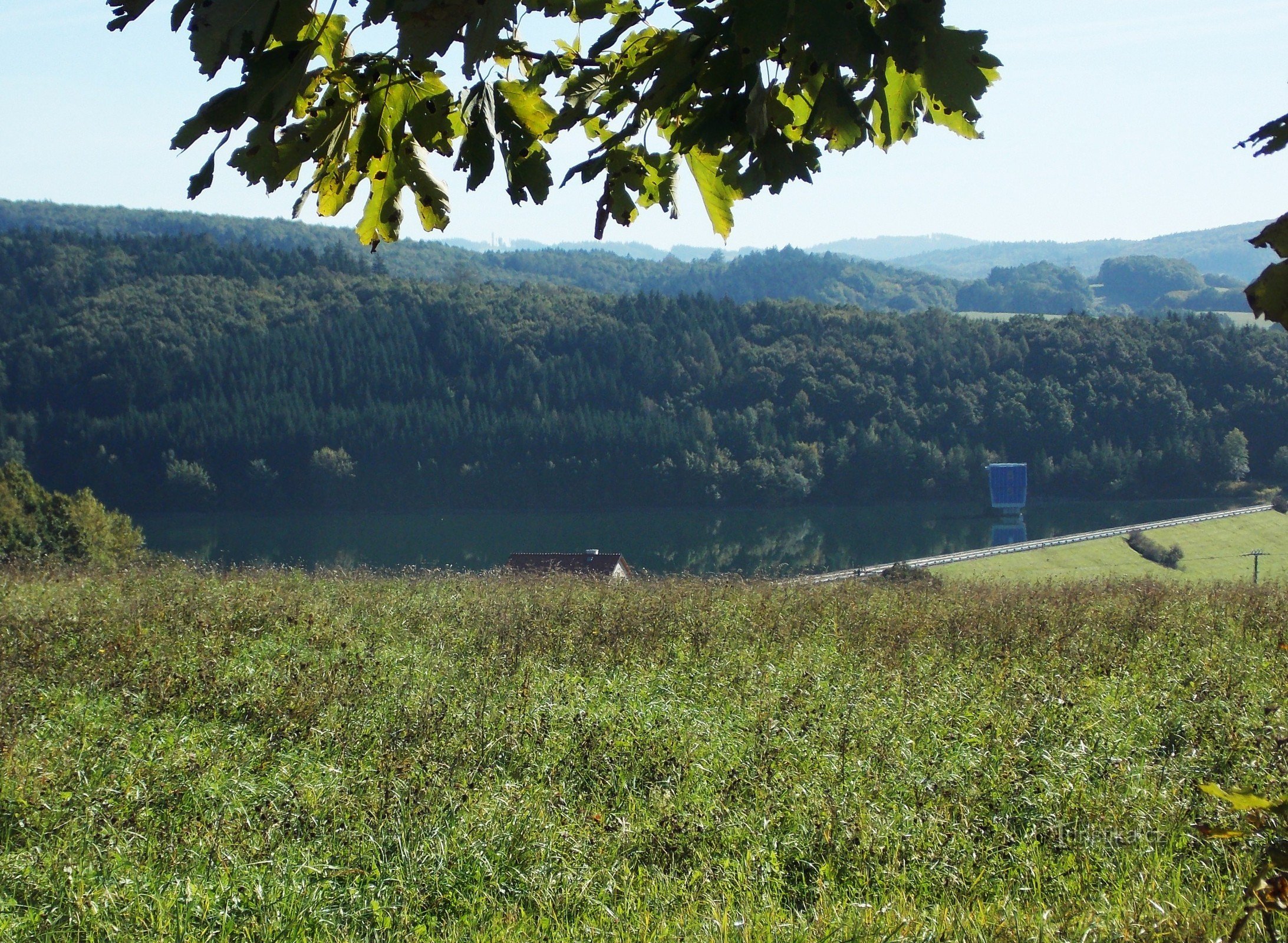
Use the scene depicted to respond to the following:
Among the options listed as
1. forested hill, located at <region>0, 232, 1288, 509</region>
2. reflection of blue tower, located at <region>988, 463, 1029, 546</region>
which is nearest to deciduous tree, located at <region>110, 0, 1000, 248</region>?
reflection of blue tower, located at <region>988, 463, 1029, 546</region>

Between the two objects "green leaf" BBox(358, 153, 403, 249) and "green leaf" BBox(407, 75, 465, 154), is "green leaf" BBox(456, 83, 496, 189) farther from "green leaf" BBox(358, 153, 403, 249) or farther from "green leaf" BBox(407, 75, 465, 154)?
"green leaf" BBox(358, 153, 403, 249)

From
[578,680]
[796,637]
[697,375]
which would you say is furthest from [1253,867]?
[697,375]

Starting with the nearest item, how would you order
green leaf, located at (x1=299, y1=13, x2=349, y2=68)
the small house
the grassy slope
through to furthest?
1. green leaf, located at (x1=299, y1=13, x2=349, y2=68)
2. the small house
3. the grassy slope

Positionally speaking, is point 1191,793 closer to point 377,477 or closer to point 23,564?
point 23,564

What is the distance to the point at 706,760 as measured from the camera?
5.07 m

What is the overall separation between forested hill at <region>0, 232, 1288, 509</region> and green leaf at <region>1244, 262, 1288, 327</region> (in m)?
A: 63.4

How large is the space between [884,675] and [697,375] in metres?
74.3

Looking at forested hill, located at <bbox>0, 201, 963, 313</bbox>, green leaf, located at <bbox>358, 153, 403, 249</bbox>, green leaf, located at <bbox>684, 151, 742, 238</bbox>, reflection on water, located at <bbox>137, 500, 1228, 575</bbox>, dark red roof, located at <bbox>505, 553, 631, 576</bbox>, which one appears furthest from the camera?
forested hill, located at <bbox>0, 201, 963, 313</bbox>

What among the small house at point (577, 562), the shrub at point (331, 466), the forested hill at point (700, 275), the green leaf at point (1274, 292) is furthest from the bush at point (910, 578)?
Result: the forested hill at point (700, 275)

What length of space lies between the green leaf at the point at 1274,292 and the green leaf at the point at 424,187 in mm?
1594

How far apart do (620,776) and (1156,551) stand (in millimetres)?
37405

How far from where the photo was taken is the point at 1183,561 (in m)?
36.3

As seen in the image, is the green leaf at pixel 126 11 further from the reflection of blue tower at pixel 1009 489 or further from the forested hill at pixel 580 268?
the forested hill at pixel 580 268

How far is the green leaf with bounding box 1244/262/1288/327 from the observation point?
1.46m
